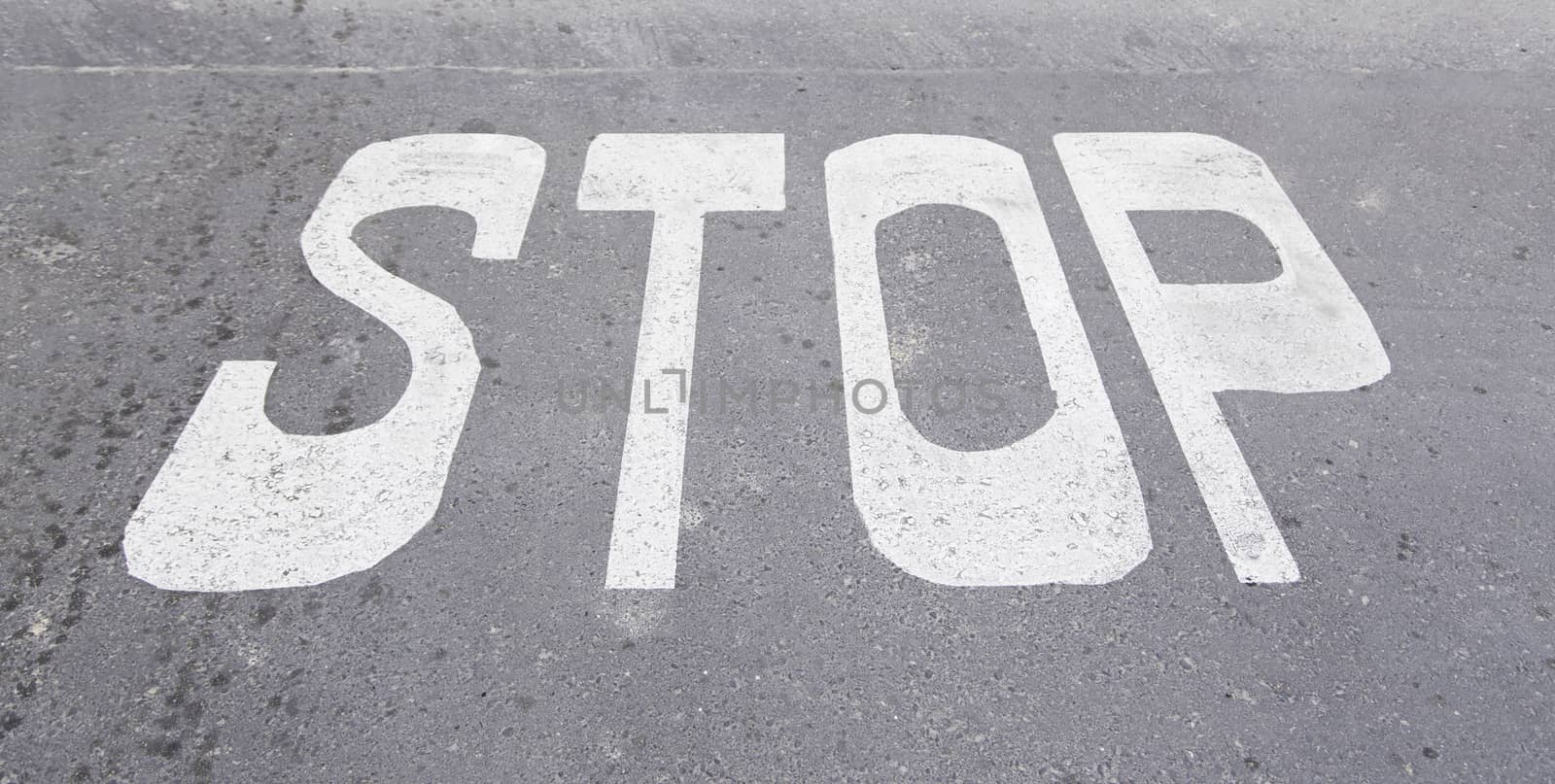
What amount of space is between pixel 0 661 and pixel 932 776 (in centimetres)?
239

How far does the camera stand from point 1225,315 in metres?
3.62

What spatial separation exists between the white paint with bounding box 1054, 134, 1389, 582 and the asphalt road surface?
0.17 ft

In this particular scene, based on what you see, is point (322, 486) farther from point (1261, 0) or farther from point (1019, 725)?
point (1261, 0)

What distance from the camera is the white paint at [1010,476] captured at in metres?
2.81

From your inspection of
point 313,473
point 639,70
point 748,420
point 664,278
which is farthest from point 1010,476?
point 639,70

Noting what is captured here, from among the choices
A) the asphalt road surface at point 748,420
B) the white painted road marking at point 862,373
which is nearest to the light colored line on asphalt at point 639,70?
the asphalt road surface at point 748,420

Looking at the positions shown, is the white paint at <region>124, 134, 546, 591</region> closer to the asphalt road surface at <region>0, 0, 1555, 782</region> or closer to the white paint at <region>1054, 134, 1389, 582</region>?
the asphalt road surface at <region>0, 0, 1555, 782</region>

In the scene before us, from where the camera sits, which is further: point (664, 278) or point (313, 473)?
point (664, 278)

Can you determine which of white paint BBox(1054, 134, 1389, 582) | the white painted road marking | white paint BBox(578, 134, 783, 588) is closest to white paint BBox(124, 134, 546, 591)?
the white painted road marking

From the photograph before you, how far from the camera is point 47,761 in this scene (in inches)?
91.1

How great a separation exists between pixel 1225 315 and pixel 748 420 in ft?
6.08

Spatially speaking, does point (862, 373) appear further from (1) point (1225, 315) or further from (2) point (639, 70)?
(2) point (639, 70)

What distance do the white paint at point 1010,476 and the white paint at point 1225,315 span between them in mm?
255

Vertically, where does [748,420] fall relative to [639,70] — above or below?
below
